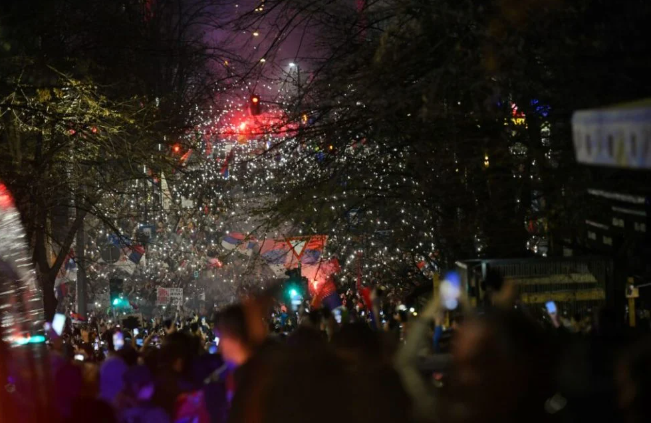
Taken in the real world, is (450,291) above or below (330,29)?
below

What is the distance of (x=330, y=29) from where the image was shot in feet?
53.7

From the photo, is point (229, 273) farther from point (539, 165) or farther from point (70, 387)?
point (70, 387)

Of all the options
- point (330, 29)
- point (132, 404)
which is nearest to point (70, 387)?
point (132, 404)

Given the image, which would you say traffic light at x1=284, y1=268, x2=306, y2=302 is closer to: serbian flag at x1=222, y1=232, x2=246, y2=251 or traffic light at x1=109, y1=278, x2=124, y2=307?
traffic light at x1=109, y1=278, x2=124, y2=307

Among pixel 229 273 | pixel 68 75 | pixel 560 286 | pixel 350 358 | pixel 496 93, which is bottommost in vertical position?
pixel 229 273

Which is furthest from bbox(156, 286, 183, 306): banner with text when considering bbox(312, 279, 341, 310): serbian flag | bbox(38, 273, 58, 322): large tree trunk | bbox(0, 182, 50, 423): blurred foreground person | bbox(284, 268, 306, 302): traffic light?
bbox(0, 182, 50, 423): blurred foreground person

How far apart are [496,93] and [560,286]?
243 cm

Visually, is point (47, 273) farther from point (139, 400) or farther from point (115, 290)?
point (139, 400)

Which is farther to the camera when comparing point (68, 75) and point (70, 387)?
point (68, 75)

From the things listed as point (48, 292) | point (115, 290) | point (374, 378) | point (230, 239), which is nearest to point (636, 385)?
point (374, 378)

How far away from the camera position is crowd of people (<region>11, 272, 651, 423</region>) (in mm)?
4488

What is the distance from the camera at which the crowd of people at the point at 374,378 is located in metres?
4.49

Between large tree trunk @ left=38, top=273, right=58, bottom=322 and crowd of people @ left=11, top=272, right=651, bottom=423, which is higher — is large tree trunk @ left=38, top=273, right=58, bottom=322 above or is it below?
below

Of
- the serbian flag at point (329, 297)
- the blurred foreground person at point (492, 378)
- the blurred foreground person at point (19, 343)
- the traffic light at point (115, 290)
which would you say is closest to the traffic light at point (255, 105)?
the serbian flag at point (329, 297)
